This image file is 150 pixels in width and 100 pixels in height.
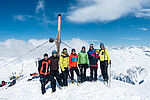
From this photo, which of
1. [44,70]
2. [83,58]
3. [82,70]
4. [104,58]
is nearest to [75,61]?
[83,58]

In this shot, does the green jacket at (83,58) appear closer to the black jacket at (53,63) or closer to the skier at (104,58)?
the skier at (104,58)

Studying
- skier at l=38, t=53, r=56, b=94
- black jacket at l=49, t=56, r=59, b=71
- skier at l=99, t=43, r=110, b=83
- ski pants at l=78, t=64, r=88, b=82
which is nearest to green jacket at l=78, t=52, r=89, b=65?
ski pants at l=78, t=64, r=88, b=82

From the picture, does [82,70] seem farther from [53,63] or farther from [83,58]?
[53,63]

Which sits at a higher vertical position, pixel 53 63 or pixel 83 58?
pixel 83 58

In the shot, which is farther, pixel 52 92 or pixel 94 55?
pixel 94 55

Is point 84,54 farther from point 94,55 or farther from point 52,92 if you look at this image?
point 52,92

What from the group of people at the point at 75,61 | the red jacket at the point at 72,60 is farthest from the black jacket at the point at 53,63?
the red jacket at the point at 72,60

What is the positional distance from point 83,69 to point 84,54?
133cm

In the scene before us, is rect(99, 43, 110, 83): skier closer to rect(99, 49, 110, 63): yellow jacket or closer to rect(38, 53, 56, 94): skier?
rect(99, 49, 110, 63): yellow jacket

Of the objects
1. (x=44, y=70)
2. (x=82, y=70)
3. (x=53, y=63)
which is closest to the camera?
(x=44, y=70)

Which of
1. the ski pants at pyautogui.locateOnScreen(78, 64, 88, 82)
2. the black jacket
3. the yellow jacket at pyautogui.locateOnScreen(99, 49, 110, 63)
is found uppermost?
the yellow jacket at pyautogui.locateOnScreen(99, 49, 110, 63)

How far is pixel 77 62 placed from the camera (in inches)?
385

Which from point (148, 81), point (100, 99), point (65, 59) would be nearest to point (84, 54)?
point (65, 59)

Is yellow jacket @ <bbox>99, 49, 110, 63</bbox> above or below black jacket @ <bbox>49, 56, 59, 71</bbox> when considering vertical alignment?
above
